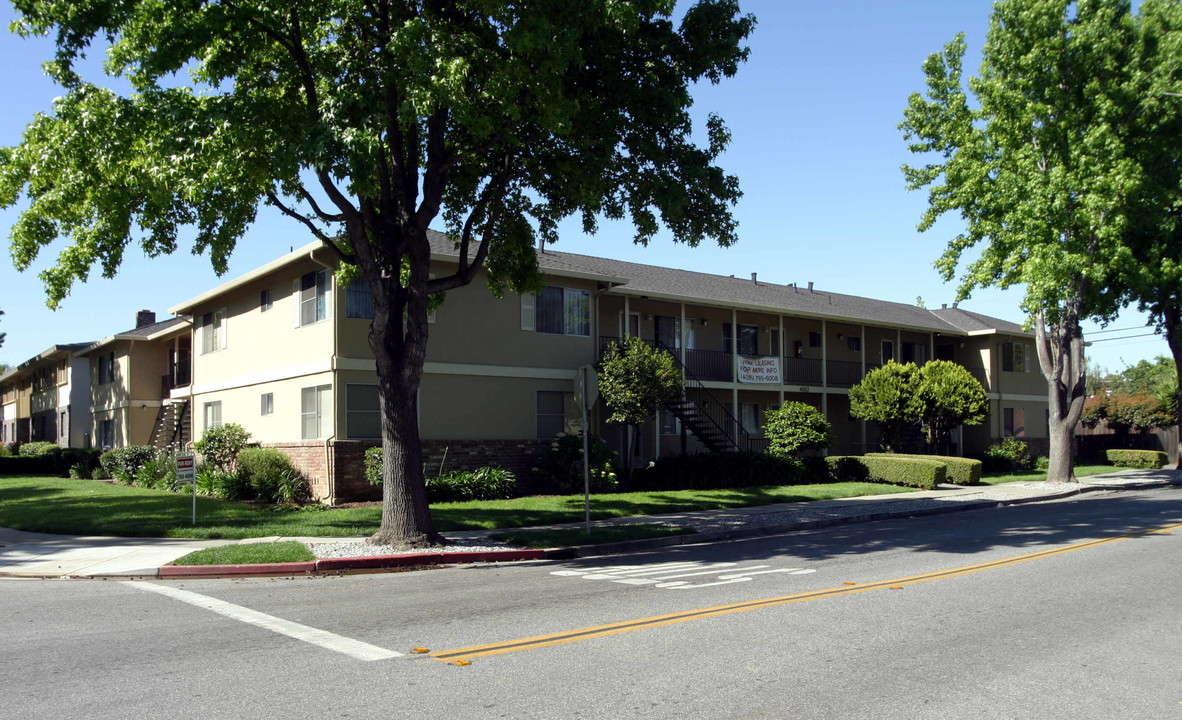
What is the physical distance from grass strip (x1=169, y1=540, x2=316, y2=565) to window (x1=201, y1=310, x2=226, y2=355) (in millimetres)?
15508

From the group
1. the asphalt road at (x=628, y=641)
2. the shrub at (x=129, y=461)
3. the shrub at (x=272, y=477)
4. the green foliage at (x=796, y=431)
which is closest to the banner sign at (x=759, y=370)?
the green foliage at (x=796, y=431)

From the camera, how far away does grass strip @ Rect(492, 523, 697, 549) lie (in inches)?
557

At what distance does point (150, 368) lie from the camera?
33812 millimetres

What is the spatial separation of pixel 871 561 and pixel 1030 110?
1890 centimetres

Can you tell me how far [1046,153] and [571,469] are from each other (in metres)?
17.0

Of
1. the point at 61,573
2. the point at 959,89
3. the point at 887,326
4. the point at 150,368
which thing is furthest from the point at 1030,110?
the point at 150,368

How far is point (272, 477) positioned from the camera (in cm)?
2112

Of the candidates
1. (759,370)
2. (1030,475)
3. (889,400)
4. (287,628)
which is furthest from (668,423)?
(287,628)

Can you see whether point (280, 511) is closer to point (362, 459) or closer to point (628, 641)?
point (362, 459)

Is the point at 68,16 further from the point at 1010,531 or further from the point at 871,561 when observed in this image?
the point at 1010,531

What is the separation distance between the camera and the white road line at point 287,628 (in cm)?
697

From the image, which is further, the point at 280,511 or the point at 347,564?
the point at 280,511

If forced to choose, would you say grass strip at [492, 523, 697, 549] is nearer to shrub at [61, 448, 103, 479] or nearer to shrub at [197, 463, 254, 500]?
shrub at [197, 463, 254, 500]

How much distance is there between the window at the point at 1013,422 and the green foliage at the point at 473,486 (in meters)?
26.6
